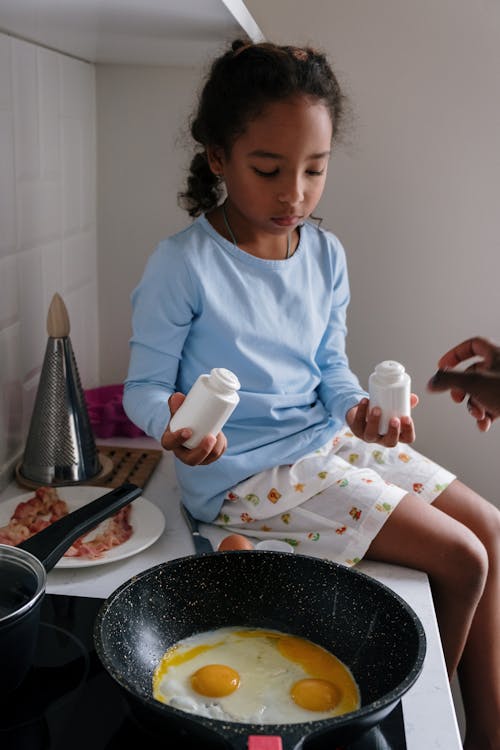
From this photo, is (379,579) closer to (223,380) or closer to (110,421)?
(223,380)

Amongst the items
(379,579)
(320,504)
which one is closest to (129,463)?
(320,504)

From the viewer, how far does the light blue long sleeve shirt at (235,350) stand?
1.18 metres

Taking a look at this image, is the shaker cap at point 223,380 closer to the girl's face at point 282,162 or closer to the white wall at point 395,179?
the girl's face at point 282,162

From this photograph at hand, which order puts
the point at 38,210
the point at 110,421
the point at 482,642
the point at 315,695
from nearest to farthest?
the point at 315,695, the point at 482,642, the point at 38,210, the point at 110,421

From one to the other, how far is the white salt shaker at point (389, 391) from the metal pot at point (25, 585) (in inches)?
13.8

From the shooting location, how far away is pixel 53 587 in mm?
1002

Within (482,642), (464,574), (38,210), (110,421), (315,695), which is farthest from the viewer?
(110,421)

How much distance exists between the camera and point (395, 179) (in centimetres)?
150

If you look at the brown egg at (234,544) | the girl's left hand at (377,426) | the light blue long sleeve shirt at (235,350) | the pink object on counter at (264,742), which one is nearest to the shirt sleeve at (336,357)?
the light blue long sleeve shirt at (235,350)

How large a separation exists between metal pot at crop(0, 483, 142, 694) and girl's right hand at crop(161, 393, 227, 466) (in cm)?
10

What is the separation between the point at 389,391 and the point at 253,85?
46 centimetres

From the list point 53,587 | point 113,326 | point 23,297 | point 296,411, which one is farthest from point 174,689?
point 113,326

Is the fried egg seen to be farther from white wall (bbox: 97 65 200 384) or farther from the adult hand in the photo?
white wall (bbox: 97 65 200 384)

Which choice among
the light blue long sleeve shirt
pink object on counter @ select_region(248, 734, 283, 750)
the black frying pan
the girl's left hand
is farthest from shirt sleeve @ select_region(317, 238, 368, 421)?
pink object on counter @ select_region(248, 734, 283, 750)
